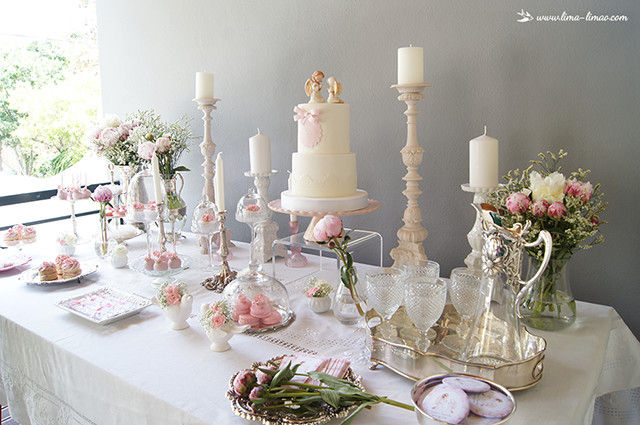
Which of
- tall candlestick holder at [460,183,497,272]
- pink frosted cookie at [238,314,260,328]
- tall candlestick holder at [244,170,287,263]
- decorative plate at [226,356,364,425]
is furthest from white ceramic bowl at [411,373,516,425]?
tall candlestick holder at [244,170,287,263]

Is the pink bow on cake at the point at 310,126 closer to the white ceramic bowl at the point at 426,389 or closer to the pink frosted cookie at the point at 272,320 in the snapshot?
the pink frosted cookie at the point at 272,320

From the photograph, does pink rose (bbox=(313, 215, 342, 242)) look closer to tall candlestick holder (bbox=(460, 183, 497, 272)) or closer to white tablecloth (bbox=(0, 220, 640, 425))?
white tablecloth (bbox=(0, 220, 640, 425))

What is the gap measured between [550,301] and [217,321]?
824 millimetres

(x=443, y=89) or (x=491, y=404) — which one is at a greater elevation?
(x=443, y=89)

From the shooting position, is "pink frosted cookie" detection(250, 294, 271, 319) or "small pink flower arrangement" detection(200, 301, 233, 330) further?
"pink frosted cookie" detection(250, 294, 271, 319)

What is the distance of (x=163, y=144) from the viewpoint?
75.6 inches

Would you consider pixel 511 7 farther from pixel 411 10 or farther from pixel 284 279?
pixel 284 279

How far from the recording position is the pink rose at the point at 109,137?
207 centimetres

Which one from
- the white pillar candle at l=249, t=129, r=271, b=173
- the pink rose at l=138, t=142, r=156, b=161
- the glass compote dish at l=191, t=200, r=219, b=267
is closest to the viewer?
the glass compote dish at l=191, t=200, r=219, b=267

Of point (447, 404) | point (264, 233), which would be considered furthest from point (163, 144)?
point (447, 404)

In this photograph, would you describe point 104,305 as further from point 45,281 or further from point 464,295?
point 464,295

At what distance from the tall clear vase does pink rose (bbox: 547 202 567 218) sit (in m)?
0.14

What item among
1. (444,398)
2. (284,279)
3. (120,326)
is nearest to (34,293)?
(120,326)

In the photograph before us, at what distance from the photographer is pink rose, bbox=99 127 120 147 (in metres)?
2.07
